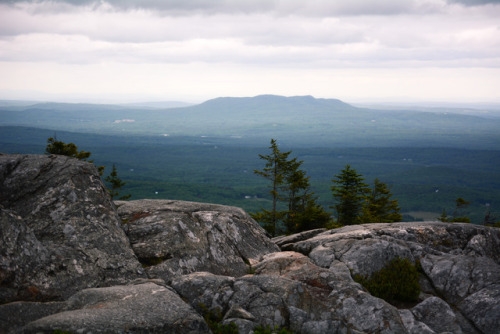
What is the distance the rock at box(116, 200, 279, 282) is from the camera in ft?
46.1

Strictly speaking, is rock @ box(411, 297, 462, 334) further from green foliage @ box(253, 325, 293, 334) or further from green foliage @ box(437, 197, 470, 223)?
green foliage @ box(437, 197, 470, 223)

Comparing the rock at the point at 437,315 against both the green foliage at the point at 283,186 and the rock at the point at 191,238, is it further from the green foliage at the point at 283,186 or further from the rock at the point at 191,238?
the green foliage at the point at 283,186

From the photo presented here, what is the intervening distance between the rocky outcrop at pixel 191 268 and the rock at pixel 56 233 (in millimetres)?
40

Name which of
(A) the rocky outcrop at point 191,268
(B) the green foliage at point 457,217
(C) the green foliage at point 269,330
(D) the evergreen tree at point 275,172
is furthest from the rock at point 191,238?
(B) the green foliage at point 457,217

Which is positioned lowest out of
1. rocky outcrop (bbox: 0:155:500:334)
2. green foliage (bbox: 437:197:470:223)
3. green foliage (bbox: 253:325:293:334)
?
green foliage (bbox: 437:197:470:223)

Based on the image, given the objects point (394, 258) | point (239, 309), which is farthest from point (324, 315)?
point (394, 258)

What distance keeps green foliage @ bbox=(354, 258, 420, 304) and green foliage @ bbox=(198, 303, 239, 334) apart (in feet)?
20.5

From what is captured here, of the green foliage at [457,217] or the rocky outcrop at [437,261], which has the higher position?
the rocky outcrop at [437,261]

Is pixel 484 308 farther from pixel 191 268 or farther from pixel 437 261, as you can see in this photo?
pixel 191 268

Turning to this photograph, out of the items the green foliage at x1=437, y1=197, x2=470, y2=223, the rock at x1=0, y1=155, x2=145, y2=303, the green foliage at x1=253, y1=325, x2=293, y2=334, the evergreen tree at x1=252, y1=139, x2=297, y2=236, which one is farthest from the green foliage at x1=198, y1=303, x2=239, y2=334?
the evergreen tree at x1=252, y1=139, x2=297, y2=236

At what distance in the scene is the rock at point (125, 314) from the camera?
8.52 m

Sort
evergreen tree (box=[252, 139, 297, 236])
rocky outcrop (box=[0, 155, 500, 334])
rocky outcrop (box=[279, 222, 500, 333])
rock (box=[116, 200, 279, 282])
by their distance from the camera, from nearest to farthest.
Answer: rocky outcrop (box=[0, 155, 500, 334]) < rocky outcrop (box=[279, 222, 500, 333]) < rock (box=[116, 200, 279, 282]) < evergreen tree (box=[252, 139, 297, 236])

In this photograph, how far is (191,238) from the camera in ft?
50.0

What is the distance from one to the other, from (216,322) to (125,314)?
252 centimetres
